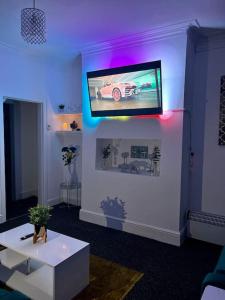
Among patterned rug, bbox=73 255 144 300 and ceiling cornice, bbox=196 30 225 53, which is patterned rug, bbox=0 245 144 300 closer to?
patterned rug, bbox=73 255 144 300

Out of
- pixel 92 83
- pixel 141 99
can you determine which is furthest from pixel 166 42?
pixel 92 83

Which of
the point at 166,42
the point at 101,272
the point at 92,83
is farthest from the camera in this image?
the point at 92,83

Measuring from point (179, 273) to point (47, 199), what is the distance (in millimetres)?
2857

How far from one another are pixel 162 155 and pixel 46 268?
198cm

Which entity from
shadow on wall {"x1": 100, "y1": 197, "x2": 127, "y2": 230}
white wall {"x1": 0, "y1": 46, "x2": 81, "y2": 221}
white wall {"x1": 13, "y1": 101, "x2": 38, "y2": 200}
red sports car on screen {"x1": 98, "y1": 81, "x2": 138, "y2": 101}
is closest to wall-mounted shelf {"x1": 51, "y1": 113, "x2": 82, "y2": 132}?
white wall {"x1": 0, "y1": 46, "x2": 81, "y2": 221}

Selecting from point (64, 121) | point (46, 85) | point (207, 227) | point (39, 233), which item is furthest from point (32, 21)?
point (207, 227)

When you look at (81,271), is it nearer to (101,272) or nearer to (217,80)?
(101,272)

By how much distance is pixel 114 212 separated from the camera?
12.0ft

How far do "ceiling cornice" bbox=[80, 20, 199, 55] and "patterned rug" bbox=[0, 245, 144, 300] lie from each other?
9.58 ft

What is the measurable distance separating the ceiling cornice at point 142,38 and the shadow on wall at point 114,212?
234 centimetres

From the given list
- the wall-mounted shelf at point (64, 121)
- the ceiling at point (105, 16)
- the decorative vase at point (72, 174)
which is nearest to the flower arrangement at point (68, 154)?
the decorative vase at point (72, 174)

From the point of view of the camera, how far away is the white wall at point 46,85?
3.68 metres

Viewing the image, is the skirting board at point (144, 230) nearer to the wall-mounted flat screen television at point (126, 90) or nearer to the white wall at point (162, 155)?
the white wall at point (162, 155)

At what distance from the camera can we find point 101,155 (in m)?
3.99
